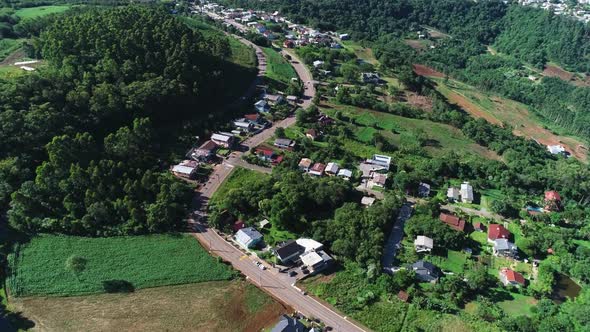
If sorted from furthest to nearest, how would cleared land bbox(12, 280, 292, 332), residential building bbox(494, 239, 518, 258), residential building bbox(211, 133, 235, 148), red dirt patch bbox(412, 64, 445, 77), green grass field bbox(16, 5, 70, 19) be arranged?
red dirt patch bbox(412, 64, 445, 77) < green grass field bbox(16, 5, 70, 19) < residential building bbox(211, 133, 235, 148) < residential building bbox(494, 239, 518, 258) < cleared land bbox(12, 280, 292, 332)

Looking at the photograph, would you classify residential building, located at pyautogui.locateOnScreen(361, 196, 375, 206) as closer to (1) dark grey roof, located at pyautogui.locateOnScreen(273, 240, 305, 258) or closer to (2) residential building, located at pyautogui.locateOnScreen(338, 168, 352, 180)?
(2) residential building, located at pyautogui.locateOnScreen(338, 168, 352, 180)

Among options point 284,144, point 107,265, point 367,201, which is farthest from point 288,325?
point 284,144

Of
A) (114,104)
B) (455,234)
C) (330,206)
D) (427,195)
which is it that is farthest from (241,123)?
(455,234)

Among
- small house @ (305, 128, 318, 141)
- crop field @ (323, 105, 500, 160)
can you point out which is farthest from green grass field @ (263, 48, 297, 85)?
small house @ (305, 128, 318, 141)

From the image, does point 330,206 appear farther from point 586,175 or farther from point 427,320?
point 586,175

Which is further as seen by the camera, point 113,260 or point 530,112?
point 530,112

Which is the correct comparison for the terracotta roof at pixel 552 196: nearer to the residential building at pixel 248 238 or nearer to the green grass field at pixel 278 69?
the residential building at pixel 248 238

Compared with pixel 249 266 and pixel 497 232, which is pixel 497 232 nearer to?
pixel 497 232
